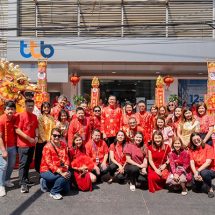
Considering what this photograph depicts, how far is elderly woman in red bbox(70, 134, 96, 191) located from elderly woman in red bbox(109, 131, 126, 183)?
47cm

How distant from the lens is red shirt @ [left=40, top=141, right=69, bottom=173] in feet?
18.6

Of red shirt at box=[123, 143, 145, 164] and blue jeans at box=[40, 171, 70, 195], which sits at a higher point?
red shirt at box=[123, 143, 145, 164]

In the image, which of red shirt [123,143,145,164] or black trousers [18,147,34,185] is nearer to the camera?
black trousers [18,147,34,185]

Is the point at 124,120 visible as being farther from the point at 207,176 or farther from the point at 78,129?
the point at 207,176

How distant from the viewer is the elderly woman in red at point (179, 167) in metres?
5.89

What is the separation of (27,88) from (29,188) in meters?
2.54

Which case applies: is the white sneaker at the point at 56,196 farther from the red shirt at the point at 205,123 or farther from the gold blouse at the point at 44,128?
the red shirt at the point at 205,123

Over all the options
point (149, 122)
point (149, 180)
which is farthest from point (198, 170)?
point (149, 122)

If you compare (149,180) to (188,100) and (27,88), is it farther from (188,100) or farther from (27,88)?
(188,100)

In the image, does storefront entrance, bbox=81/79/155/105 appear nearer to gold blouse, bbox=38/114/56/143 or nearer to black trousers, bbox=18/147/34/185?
gold blouse, bbox=38/114/56/143

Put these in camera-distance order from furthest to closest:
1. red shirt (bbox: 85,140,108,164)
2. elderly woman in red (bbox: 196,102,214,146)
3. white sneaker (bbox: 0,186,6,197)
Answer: elderly woman in red (bbox: 196,102,214,146) → red shirt (bbox: 85,140,108,164) → white sneaker (bbox: 0,186,6,197)

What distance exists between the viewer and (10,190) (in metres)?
5.95

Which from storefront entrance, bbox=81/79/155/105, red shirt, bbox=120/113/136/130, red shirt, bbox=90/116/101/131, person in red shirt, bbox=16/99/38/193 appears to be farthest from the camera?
storefront entrance, bbox=81/79/155/105

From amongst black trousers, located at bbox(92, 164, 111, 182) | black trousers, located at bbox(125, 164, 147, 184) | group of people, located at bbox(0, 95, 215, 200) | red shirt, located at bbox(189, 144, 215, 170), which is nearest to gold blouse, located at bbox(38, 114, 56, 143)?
group of people, located at bbox(0, 95, 215, 200)
